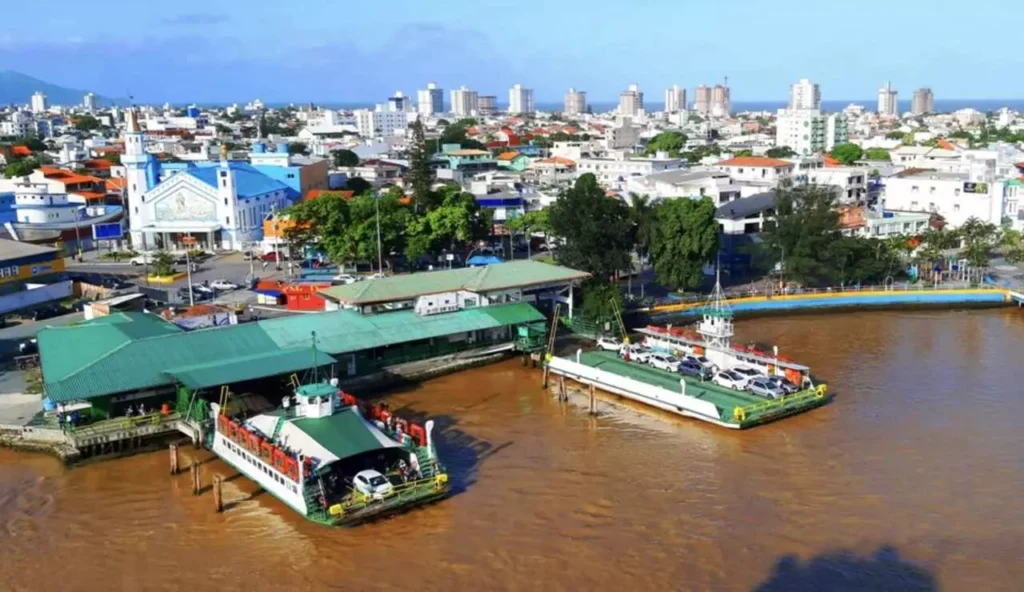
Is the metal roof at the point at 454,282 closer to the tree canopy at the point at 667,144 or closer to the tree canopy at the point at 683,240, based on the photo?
the tree canopy at the point at 683,240

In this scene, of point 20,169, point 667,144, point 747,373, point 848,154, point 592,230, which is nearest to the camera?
point 747,373

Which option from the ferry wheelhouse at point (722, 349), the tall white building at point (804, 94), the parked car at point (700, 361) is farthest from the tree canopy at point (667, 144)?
the tall white building at point (804, 94)

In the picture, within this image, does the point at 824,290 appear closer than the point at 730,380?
No

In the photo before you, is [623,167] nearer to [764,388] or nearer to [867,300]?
[867,300]

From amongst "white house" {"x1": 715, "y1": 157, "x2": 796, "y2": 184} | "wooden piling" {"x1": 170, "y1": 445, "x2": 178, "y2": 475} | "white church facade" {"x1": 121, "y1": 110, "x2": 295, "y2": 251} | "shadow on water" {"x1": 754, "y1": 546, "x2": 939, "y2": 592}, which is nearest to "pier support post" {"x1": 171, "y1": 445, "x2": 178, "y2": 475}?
"wooden piling" {"x1": 170, "y1": 445, "x2": 178, "y2": 475}

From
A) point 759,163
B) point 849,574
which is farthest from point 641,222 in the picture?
point 759,163

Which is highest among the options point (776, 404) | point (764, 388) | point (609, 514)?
point (764, 388)

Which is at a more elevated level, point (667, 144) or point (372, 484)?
point (667, 144)

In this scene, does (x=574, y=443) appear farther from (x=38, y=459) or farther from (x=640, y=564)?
(x=38, y=459)

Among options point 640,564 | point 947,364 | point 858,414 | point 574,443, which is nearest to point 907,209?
point 947,364
